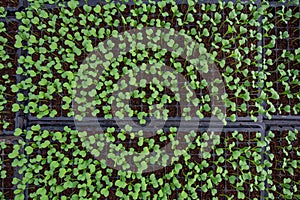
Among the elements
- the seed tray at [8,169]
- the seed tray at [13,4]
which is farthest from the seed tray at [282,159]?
the seed tray at [13,4]

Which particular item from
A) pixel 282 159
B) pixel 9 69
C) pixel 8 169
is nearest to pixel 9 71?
pixel 9 69

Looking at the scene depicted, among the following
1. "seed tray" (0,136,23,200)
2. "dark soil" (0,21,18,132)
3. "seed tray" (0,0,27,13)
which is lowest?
"seed tray" (0,136,23,200)

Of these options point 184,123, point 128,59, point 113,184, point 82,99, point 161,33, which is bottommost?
point 113,184

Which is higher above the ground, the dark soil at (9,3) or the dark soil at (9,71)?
the dark soil at (9,3)

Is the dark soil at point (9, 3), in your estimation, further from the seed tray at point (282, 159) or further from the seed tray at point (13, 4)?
the seed tray at point (282, 159)

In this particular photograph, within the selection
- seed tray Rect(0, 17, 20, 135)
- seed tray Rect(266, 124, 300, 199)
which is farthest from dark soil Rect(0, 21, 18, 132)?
seed tray Rect(266, 124, 300, 199)

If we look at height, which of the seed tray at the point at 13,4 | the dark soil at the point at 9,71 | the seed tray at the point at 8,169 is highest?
the seed tray at the point at 13,4

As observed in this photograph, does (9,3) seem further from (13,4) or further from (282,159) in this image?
(282,159)

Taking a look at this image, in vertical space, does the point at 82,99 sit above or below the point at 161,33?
below

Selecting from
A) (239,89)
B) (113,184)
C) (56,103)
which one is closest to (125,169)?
(113,184)

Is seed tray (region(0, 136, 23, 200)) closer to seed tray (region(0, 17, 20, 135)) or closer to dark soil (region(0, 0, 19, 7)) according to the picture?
seed tray (region(0, 17, 20, 135))

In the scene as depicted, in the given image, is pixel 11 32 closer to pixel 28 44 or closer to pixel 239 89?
pixel 28 44
